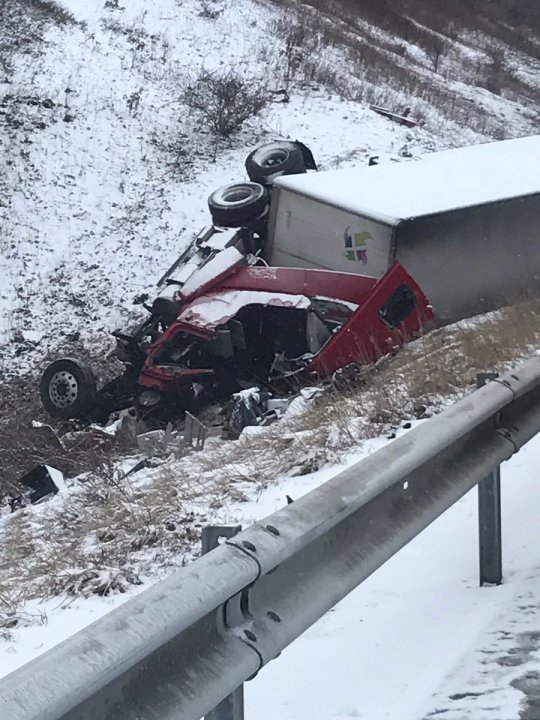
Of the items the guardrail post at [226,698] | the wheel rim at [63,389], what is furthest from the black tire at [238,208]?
the guardrail post at [226,698]

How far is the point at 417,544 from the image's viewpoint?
14.2ft

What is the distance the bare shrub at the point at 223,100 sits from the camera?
21109mm

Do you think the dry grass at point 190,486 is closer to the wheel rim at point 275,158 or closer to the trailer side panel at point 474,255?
the trailer side panel at point 474,255

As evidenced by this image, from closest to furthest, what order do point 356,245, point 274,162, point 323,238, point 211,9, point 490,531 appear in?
point 490,531
point 356,245
point 323,238
point 274,162
point 211,9

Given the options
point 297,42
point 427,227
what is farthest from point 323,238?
point 297,42

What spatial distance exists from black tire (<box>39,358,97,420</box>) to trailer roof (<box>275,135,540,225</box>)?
3.84 metres

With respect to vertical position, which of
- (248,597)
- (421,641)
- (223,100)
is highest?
(248,597)

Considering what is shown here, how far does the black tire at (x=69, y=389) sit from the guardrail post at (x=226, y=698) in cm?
968

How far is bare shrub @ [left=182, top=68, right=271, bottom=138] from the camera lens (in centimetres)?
2111

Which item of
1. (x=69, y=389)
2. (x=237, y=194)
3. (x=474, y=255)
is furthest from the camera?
(x=237, y=194)

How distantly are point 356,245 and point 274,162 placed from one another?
137 inches

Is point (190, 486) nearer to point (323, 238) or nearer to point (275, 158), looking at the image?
point (323, 238)

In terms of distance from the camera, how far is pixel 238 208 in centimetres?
1413

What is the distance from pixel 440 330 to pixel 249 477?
603 centimetres
